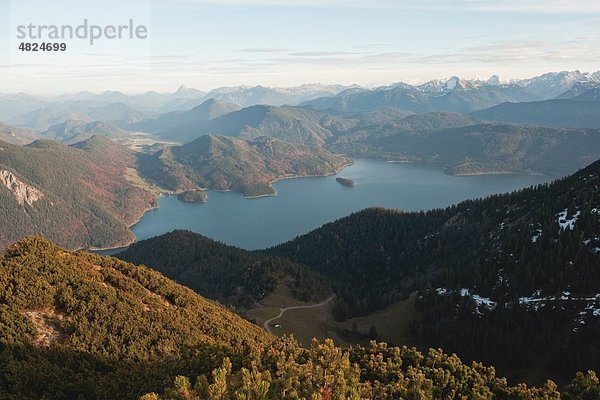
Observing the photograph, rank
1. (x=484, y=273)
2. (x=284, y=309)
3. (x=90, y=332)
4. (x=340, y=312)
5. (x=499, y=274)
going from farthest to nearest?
(x=340, y=312)
(x=284, y=309)
(x=484, y=273)
(x=499, y=274)
(x=90, y=332)

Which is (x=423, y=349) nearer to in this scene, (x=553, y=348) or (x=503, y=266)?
(x=553, y=348)

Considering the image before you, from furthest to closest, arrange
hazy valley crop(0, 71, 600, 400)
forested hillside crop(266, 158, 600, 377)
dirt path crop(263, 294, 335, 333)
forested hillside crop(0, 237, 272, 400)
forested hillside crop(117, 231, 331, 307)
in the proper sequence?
forested hillside crop(117, 231, 331, 307) → dirt path crop(263, 294, 335, 333) → forested hillside crop(266, 158, 600, 377) → forested hillside crop(0, 237, 272, 400) → hazy valley crop(0, 71, 600, 400)

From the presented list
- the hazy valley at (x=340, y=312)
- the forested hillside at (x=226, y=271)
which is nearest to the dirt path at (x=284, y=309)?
the hazy valley at (x=340, y=312)

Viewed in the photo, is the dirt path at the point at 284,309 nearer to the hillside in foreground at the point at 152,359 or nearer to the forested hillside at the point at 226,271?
the forested hillside at the point at 226,271

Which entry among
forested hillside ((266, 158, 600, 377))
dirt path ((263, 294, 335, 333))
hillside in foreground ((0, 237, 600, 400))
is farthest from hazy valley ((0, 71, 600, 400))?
dirt path ((263, 294, 335, 333))

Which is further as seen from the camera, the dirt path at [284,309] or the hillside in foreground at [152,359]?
the dirt path at [284,309]

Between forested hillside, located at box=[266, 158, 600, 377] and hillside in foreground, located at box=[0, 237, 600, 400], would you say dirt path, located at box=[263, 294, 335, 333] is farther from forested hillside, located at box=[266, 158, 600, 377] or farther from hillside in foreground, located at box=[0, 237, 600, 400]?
hillside in foreground, located at box=[0, 237, 600, 400]

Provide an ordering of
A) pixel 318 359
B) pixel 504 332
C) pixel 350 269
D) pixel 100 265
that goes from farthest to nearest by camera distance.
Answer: pixel 350 269 < pixel 504 332 < pixel 100 265 < pixel 318 359


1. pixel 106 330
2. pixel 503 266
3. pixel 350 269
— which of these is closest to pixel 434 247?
pixel 350 269

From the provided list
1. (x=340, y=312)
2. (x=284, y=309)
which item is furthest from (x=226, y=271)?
(x=340, y=312)

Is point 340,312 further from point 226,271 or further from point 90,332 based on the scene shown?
point 90,332

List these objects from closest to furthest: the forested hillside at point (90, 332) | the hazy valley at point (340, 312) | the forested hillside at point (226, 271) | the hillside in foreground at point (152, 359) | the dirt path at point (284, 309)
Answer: the hillside in foreground at point (152, 359), the hazy valley at point (340, 312), the forested hillside at point (90, 332), the dirt path at point (284, 309), the forested hillside at point (226, 271)
